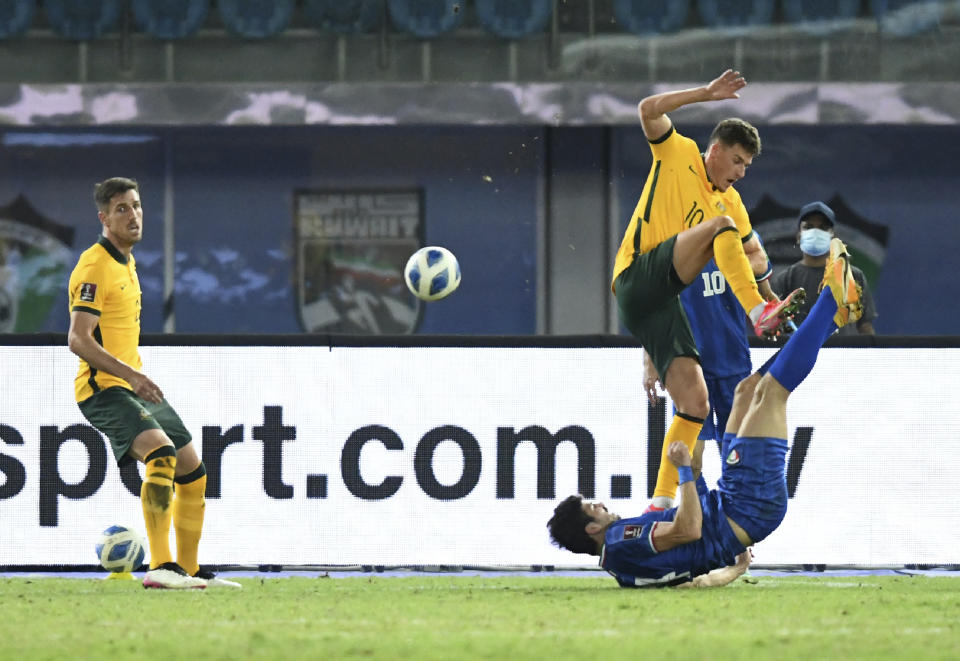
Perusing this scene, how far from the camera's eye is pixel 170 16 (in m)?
15.7

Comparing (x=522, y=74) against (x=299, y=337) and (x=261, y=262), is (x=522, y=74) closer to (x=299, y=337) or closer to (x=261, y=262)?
(x=261, y=262)

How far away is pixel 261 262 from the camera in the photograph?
1612 centimetres

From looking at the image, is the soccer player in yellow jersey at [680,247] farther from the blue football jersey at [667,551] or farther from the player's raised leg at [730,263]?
the blue football jersey at [667,551]

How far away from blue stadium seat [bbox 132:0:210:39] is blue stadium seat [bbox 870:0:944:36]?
21.9 ft

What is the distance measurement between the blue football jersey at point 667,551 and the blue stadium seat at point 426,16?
9593 millimetres

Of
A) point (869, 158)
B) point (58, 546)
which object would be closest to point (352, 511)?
point (58, 546)

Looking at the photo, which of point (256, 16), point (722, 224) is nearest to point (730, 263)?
point (722, 224)

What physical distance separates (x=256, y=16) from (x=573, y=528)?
10.1m

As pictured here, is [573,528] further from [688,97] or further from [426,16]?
[426,16]

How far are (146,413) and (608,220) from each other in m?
9.08

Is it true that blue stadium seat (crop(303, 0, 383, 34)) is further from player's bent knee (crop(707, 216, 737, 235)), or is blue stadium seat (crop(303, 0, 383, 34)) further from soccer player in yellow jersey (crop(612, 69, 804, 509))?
player's bent knee (crop(707, 216, 737, 235))

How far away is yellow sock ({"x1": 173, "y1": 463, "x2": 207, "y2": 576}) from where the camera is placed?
24.2 feet

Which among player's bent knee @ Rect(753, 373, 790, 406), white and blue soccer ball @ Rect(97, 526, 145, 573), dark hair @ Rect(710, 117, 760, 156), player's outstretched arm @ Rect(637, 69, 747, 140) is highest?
player's outstretched arm @ Rect(637, 69, 747, 140)

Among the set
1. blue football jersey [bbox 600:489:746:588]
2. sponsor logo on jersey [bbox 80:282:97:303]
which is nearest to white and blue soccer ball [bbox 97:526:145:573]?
sponsor logo on jersey [bbox 80:282:97:303]
